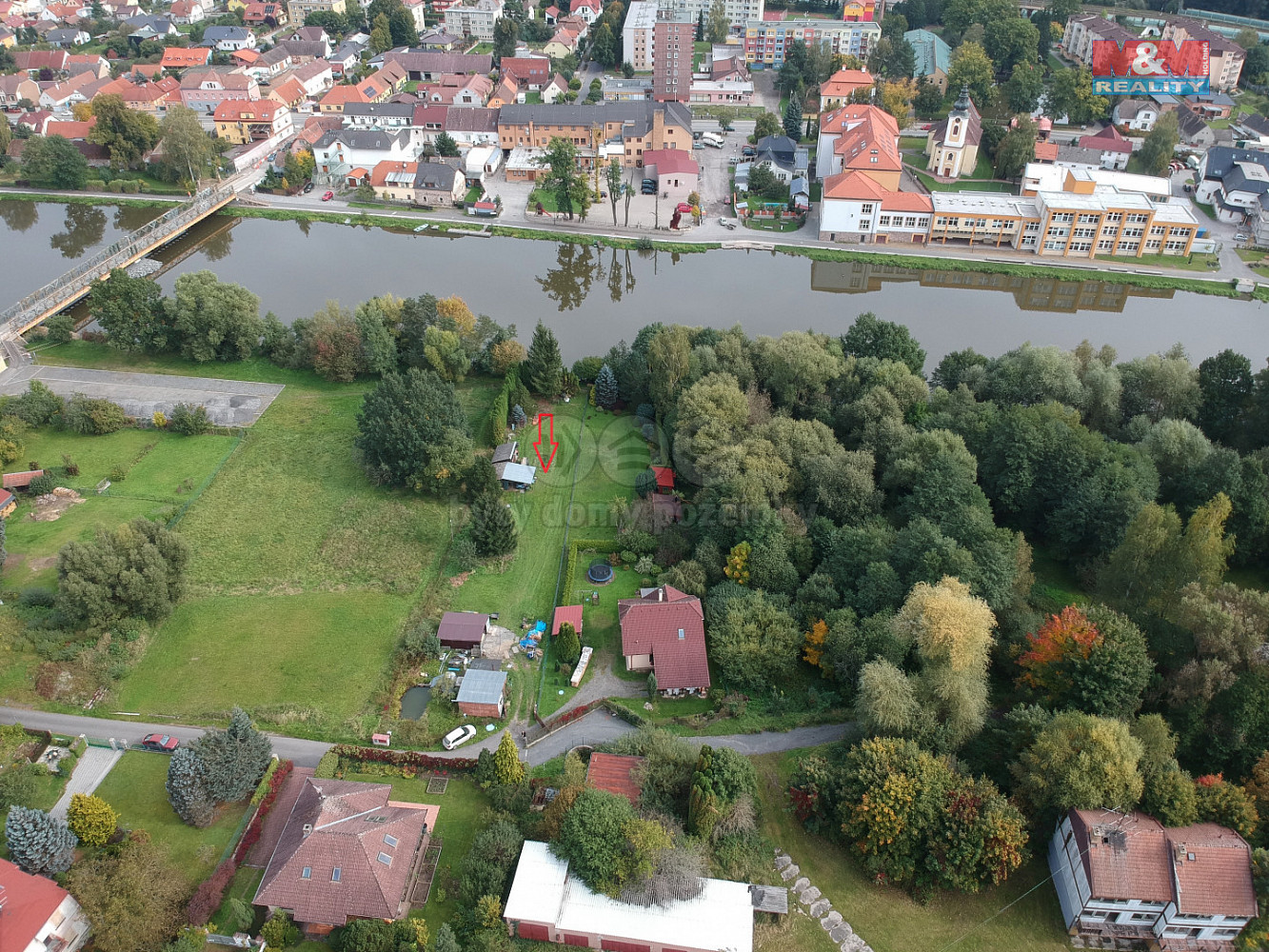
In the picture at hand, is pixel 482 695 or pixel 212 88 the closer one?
pixel 482 695

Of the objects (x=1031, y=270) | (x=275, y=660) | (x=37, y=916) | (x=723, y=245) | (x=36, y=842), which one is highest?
(x=723, y=245)

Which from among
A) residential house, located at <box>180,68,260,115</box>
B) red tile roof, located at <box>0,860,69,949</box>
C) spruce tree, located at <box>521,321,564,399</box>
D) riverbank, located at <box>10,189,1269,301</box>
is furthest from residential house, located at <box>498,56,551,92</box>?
red tile roof, located at <box>0,860,69,949</box>

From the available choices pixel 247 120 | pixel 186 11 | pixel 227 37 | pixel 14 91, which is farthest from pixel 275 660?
pixel 186 11

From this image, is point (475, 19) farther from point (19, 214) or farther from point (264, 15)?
point (19, 214)

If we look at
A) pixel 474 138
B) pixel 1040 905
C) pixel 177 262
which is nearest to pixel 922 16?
pixel 474 138

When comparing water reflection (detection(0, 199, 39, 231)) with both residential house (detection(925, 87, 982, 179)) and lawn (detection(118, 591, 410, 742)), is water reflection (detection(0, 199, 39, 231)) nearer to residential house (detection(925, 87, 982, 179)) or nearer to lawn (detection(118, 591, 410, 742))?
lawn (detection(118, 591, 410, 742))

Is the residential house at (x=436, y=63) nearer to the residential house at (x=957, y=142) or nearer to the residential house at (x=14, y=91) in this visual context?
the residential house at (x=14, y=91)

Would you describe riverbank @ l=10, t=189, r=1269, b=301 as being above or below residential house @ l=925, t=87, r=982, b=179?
below
